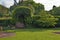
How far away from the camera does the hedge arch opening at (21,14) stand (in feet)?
127

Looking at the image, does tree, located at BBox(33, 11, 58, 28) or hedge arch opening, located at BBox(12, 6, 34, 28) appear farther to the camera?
hedge arch opening, located at BBox(12, 6, 34, 28)

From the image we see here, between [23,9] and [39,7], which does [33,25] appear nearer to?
[23,9]

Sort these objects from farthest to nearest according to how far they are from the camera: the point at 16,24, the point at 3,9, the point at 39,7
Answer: the point at 3,9 < the point at 39,7 < the point at 16,24

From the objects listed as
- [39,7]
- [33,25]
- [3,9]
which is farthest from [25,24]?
[3,9]

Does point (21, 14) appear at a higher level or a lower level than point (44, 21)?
higher

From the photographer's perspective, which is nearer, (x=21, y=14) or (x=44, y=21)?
(x=44, y=21)

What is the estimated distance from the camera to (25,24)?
38.7m

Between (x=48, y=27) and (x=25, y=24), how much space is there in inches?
185

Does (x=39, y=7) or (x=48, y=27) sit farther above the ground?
(x=39, y=7)

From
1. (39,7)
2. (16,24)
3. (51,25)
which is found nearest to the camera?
(51,25)

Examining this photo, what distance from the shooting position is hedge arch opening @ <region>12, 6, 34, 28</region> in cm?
3862

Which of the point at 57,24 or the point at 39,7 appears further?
the point at 39,7

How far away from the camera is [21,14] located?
39031 mm

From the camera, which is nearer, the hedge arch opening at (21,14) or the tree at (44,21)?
the tree at (44,21)
